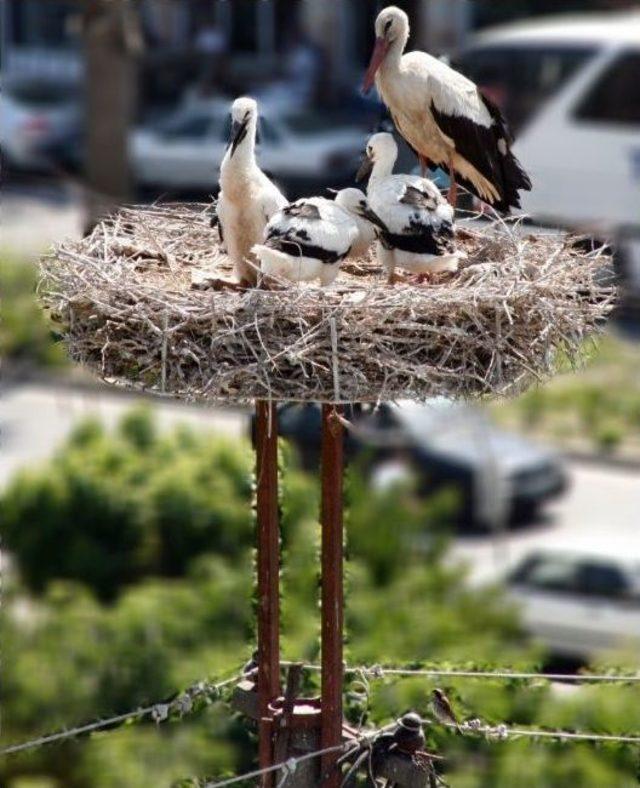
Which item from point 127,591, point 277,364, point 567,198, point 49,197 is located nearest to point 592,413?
point 567,198

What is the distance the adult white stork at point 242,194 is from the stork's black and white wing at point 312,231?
222mm

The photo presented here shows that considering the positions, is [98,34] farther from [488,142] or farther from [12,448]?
[488,142]

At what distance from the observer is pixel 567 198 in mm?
15664

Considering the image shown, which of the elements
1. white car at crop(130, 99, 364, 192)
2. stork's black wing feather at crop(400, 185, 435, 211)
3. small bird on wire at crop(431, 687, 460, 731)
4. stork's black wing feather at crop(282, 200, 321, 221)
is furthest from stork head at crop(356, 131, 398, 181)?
white car at crop(130, 99, 364, 192)

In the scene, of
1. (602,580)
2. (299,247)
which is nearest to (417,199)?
(299,247)

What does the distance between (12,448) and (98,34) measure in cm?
452

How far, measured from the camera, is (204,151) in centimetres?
2281

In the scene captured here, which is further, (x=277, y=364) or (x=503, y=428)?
(x=503, y=428)

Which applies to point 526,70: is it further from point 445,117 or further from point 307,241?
point 307,241

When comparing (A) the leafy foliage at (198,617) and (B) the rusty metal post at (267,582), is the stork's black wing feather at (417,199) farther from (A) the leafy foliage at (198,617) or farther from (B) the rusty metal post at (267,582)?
(A) the leafy foliage at (198,617)

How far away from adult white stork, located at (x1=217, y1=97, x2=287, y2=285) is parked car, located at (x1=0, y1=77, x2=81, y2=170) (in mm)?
20060

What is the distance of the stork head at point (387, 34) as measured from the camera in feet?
17.9

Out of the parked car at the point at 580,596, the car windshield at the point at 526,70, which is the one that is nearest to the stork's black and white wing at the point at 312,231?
the parked car at the point at 580,596

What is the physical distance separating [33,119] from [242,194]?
2162 centimetres
